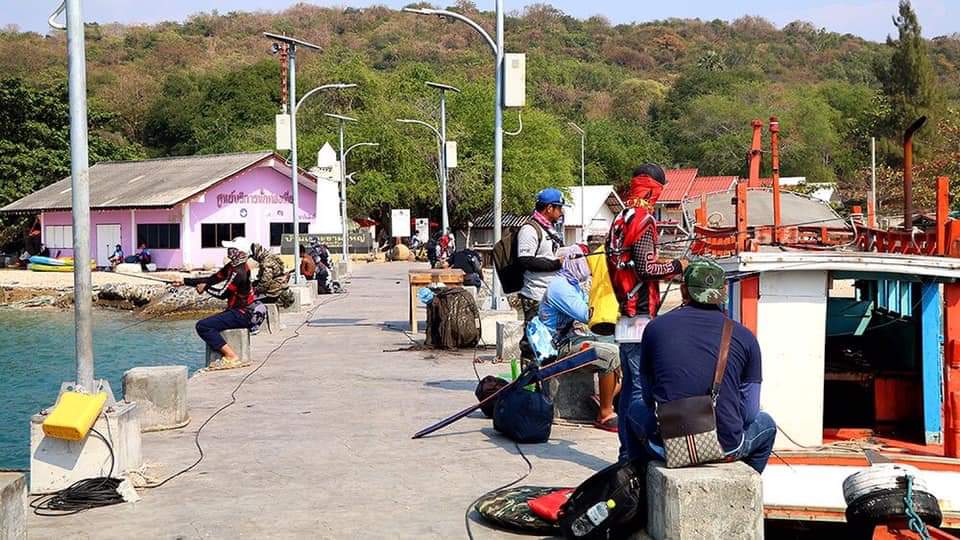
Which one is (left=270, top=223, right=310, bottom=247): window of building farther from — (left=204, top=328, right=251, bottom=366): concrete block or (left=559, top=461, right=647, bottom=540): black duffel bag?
(left=559, top=461, right=647, bottom=540): black duffel bag

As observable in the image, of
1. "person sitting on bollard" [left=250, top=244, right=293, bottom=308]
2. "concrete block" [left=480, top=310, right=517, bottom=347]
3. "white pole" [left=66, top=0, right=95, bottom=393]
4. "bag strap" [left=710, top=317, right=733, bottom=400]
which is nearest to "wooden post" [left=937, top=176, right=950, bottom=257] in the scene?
"bag strap" [left=710, top=317, right=733, bottom=400]

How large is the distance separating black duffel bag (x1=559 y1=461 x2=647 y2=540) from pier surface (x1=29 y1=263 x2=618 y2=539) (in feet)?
2.73

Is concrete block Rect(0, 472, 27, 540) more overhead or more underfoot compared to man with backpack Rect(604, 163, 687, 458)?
more underfoot

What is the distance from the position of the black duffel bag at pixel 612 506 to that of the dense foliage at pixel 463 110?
30.9 m

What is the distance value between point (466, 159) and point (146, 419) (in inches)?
2122

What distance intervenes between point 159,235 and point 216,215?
2.57 m

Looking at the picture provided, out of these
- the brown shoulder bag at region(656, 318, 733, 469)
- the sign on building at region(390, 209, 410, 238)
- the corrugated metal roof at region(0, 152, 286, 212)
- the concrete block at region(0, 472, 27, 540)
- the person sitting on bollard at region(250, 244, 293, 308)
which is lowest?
the concrete block at region(0, 472, 27, 540)

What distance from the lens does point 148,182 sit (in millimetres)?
52000

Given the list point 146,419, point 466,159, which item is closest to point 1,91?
point 466,159

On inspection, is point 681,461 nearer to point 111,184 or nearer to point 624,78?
point 111,184

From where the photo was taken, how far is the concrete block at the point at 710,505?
596 cm

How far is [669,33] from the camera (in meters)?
179

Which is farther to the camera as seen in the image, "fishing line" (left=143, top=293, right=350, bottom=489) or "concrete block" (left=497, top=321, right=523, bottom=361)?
"concrete block" (left=497, top=321, right=523, bottom=361)

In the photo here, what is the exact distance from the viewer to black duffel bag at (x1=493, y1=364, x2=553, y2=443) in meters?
9.67
